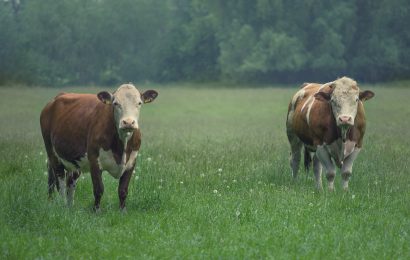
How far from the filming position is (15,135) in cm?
1936

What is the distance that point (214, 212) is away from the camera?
336 inches

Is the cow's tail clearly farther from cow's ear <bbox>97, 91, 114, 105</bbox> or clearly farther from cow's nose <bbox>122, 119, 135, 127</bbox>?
cow's nose <bbox>122, 119, 135, 127</bbox>

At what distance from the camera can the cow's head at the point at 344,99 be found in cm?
1002

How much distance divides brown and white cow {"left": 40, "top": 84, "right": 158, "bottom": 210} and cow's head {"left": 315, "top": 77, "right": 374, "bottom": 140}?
2.78 m

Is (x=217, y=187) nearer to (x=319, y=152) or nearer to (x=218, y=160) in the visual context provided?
(x=319, y=152)

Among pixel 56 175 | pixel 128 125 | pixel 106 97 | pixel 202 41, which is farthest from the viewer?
pixel 202 41

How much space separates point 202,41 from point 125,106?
6909cm

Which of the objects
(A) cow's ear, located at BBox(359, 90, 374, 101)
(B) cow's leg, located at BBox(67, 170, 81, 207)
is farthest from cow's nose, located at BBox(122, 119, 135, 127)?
(A) cow's ear, located at BBox(359, 90, 374, 101)

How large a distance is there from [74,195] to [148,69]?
72.7m

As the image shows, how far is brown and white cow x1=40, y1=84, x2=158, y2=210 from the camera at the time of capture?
877 cm

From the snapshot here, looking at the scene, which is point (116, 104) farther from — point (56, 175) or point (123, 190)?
point (56, 175)

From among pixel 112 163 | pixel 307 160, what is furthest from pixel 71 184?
pixel 307 160

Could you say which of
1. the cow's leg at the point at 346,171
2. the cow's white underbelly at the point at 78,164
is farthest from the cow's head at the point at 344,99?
the cow's white underbelly at the point at 78,164

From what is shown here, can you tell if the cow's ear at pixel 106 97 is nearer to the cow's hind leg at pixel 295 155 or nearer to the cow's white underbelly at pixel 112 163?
the cow's white underbelly at pixel 112 163
